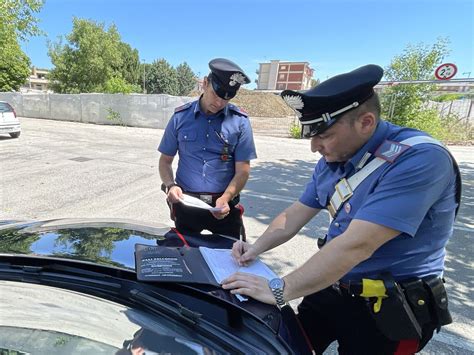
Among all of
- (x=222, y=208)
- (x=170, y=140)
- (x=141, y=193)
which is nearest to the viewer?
(x=222, y=208)

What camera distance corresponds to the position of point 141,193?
519 cm

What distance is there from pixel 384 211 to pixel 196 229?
1.74 meters

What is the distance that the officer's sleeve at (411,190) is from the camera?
3.04 feet

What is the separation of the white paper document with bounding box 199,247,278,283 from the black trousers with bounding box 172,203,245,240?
922mm

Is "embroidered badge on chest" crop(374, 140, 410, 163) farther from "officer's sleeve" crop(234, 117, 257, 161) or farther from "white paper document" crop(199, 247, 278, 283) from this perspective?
"officer's sleeve" crop(234, 117, 257, 161)

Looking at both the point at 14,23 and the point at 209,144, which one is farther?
the point at 14,23

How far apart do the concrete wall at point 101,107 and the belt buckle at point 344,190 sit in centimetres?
1388

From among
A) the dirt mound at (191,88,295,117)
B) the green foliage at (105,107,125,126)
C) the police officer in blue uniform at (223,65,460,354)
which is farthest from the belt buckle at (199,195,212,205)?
the dirt mound at (191,88,295,117)

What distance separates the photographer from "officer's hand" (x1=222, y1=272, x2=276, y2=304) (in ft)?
3.57

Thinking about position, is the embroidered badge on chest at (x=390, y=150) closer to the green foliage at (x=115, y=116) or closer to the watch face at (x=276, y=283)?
the watch face at (x=276, y=283)

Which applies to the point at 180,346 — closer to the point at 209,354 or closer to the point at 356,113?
the point at 209,354

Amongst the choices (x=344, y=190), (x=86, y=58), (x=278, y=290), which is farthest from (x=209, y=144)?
(x=86, y=58)

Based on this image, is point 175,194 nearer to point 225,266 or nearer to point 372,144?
point 225,266

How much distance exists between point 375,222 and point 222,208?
Answer: 4.58ft
